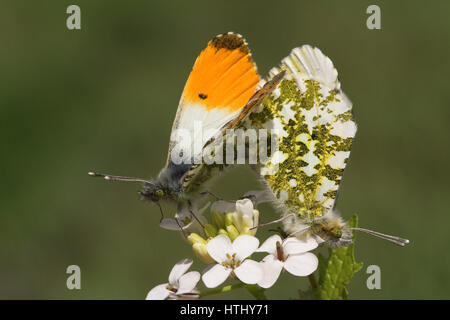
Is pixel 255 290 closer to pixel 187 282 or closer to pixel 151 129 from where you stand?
pixel 187 282

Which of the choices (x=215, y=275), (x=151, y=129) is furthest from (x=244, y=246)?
(x=151, y=129)

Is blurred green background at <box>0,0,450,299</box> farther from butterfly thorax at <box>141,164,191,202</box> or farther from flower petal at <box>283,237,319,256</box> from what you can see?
butterfly thorax at <box>141,164,191,202</box>

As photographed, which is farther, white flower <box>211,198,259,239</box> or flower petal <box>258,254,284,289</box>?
white flower <box>211,198,259,239</box>

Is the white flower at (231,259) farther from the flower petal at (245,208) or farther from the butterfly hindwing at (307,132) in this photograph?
the butterfly hindwing at (307,132)

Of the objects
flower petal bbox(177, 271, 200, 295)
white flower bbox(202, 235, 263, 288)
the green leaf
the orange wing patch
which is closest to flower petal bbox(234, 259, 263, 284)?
white flower bbox(202, 235, 263, 288)

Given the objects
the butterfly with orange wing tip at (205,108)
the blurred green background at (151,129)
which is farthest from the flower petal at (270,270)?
the blurred green background at (151,129)
